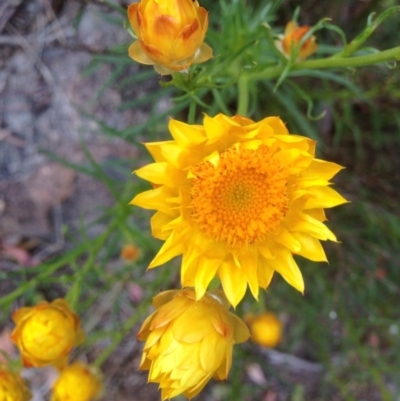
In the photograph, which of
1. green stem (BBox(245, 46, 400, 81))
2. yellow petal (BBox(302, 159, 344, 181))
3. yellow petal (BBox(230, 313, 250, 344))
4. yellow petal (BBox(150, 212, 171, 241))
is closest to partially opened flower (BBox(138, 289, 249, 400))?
yellow petal (BBox(230, 313, 250, 344))

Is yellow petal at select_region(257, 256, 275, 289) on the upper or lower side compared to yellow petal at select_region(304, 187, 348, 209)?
lower

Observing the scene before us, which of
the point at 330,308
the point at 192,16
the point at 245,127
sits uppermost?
the point at 192,16

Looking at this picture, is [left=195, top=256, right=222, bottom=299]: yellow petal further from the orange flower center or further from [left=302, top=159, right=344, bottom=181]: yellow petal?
[left=302, top=159, right=344, bottom=181]: yellow petal

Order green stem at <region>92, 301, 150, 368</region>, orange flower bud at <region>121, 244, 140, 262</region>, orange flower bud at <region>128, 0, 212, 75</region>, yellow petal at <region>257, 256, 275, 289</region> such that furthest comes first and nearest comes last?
orange flower bud at <region>121, 244, 140, 262</region>, green stem at <region>92, 301, 150, 368</region>, yellow petal at <region>257, 256, 275, 289</region>, orange flower bud at <region>128, 0, 212, 75</region>

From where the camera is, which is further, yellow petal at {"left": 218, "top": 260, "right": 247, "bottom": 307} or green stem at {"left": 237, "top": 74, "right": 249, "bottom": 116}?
green stem at {"left": 237, "top": 74, "right": 249, "bottom": 116}

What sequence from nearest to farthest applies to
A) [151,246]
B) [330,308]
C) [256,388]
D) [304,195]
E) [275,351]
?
[304,195], [151,246], [330,308], [256,388], [275,351]

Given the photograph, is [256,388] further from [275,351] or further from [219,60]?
[219,60]

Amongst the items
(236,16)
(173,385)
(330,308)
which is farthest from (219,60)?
(330,308)

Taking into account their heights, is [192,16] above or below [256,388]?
above
